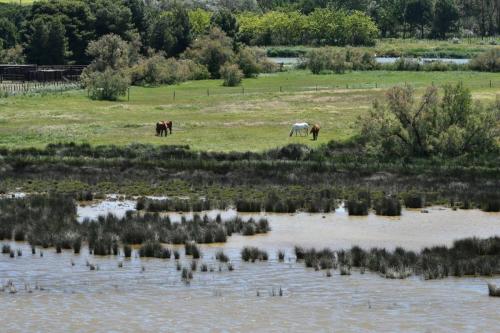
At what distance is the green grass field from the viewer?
7069cm

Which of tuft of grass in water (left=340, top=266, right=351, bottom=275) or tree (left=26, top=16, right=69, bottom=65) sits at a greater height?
tree (left=26, top=16, right=69, bottom=65)

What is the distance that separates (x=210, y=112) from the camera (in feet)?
288

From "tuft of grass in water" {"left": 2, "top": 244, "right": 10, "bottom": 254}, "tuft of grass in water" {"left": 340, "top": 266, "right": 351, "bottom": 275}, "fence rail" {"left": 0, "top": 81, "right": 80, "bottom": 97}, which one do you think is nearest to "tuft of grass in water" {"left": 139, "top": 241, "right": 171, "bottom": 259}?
"tuft of grass in water" {"left": 2, "top": 244, "right": 10, "bottom": 254}

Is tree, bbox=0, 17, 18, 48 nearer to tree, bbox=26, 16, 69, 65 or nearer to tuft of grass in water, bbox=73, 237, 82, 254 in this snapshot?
tree, bbox=26, 16, 69, 65

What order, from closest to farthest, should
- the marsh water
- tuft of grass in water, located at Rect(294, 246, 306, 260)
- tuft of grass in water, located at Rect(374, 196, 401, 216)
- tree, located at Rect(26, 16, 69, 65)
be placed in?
the marsh water → tuft of grass in water, located at Rect(294, 246, 306, 260) → tuft of grass in water, located at Rect(374, 196, 401, 216) → tree, located at Rect(26, 16, 69, 65)

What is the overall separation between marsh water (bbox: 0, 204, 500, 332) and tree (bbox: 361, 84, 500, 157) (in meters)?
21.1

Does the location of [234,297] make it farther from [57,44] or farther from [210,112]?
[57,44]

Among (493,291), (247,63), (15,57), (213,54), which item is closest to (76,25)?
(15,57)

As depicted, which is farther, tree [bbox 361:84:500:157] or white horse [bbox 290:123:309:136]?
white horse [bbox 290:123:309:136]

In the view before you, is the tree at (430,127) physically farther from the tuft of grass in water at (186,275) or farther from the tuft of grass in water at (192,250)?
the tuft of grass in water at (186,275)

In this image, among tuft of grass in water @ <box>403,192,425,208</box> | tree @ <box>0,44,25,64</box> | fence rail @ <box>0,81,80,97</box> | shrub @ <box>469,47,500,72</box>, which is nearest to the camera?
tuft of grass in water @ <box>403,192,425,208</box>

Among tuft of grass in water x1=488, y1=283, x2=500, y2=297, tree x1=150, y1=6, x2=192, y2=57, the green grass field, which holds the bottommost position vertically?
tuft of grass in water x1=488, y1=283, x2=500, y2=297

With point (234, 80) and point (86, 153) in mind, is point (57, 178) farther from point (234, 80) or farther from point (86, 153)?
point (234, 80)

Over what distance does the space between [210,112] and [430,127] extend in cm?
3014
